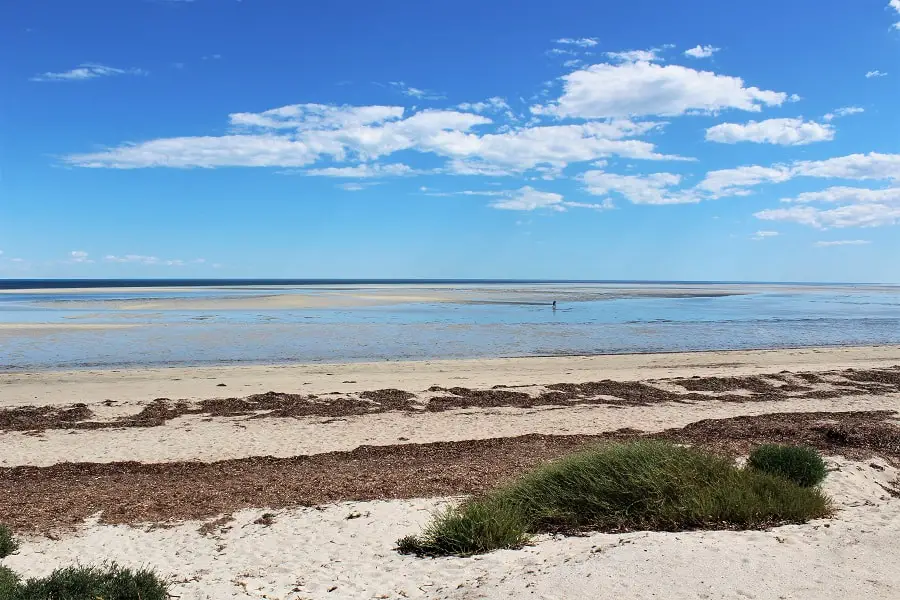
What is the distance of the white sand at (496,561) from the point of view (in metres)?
5.52

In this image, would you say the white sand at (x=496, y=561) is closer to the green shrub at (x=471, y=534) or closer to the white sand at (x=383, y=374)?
the green shrub at (x=471, y=534)

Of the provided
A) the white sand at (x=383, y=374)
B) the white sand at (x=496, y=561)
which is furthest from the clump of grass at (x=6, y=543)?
the white sand at (x=383, y=374)

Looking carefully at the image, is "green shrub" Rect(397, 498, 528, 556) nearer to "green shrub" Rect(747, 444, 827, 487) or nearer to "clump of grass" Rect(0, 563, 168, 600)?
"clump of grass" Rect(0, 563, 168, 600)

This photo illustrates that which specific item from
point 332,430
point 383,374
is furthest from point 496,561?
point 383,374

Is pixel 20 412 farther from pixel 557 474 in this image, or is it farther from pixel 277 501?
pixel 557 474

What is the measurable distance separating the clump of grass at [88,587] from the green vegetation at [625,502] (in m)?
2.42

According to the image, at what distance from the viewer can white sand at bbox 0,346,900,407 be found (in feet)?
61.4

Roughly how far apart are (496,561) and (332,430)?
316 inches

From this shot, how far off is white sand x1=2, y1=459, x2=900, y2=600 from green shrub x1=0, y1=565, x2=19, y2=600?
2.23 feet

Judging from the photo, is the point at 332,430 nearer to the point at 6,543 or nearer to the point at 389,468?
the point at 389,468

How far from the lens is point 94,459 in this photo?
11.7 meters

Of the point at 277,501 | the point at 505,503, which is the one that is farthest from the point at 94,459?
the point at 505,503

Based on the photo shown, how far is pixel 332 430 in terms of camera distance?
14.0m

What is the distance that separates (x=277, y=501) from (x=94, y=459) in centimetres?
470
